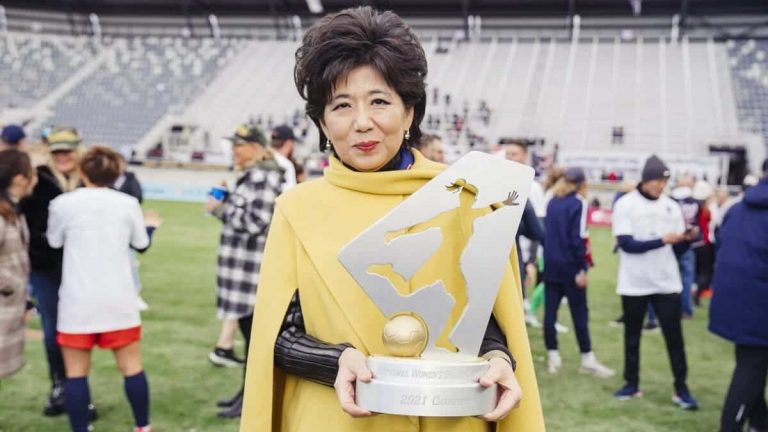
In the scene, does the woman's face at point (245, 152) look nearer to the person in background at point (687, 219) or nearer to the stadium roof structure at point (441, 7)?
the person in background at point (687, 219)

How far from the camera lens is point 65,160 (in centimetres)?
427

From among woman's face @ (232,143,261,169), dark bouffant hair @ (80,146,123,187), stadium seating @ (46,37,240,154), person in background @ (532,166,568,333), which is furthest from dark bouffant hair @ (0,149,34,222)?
stadium seating @ (46,37,240,154)

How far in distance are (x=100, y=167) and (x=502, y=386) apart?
293 cm

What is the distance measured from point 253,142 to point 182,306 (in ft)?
11.9

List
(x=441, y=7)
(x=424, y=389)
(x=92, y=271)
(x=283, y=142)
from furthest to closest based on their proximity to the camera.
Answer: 1. (x=441, y=7)
2. (x=283, y=142)
3. (x=92, y=271)
4. (x=424, y=389)

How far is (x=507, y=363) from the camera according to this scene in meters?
1.27

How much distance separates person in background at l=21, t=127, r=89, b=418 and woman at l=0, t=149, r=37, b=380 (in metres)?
0.26

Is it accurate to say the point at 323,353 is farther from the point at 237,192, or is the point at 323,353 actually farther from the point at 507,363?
the point at 237,192

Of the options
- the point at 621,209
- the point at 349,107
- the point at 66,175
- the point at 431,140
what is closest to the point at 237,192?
the point at 66,175

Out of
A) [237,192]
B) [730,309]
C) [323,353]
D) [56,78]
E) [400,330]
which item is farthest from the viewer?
[56,78]

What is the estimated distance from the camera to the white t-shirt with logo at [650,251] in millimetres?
4848

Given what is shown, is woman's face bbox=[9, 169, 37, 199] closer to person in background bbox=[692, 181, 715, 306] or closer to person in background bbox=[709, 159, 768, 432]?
person in background bbox=[709, 159, 768, 432]

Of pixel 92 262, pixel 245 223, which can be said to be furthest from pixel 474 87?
pixel 92 262

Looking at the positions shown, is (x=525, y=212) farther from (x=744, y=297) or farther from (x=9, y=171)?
(x=9, y=171)
